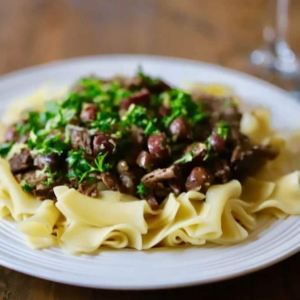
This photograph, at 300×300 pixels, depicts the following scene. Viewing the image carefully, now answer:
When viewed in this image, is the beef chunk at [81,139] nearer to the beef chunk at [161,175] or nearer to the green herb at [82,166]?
the green herb at [82,166]

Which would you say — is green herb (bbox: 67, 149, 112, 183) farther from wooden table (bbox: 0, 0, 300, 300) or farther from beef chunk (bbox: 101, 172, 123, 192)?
wooden table (bbox: 0, 0, 300, 300)

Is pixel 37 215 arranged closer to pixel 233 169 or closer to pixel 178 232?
pixel 178 232

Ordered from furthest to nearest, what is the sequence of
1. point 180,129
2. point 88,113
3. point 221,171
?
point 88,113 < point 180,129 < point 221,171

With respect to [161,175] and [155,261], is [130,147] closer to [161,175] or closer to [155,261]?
[161,175]

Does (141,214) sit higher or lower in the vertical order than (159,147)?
lower

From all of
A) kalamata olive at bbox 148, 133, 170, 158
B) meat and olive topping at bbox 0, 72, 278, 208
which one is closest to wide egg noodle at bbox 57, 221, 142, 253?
meat and olive topping at bbox 0, 72, 278, 208

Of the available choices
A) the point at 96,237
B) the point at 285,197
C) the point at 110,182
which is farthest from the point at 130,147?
the point at 285,197

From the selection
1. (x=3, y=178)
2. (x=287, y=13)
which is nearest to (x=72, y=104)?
(x=3, y=178)
